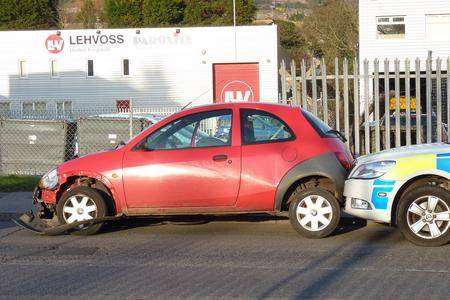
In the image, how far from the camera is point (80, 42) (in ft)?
132

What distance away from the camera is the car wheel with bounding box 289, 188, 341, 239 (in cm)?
880

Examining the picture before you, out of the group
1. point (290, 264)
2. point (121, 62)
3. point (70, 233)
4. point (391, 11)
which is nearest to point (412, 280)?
point (290, 264)

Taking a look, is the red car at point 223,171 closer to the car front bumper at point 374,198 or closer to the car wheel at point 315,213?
the car wheel at point 315,213

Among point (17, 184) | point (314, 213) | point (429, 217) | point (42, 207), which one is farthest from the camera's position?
point (17, 184)

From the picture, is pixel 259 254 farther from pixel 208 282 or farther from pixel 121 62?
pixel 121 62

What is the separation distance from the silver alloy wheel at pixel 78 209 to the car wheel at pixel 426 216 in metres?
3.77

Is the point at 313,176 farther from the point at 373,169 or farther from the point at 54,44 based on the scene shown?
the point at 54,44

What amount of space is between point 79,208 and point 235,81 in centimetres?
3099

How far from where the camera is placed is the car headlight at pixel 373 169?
27.8 feet

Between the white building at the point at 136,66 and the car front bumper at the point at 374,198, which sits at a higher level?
the white building at the point at 136,66

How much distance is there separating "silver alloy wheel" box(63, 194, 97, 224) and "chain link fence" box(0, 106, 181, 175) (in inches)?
239

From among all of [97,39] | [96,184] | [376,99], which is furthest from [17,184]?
[97,39]

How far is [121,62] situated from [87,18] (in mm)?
31996

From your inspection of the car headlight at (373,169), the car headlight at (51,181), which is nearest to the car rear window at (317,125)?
the car headlight at (373,169)
